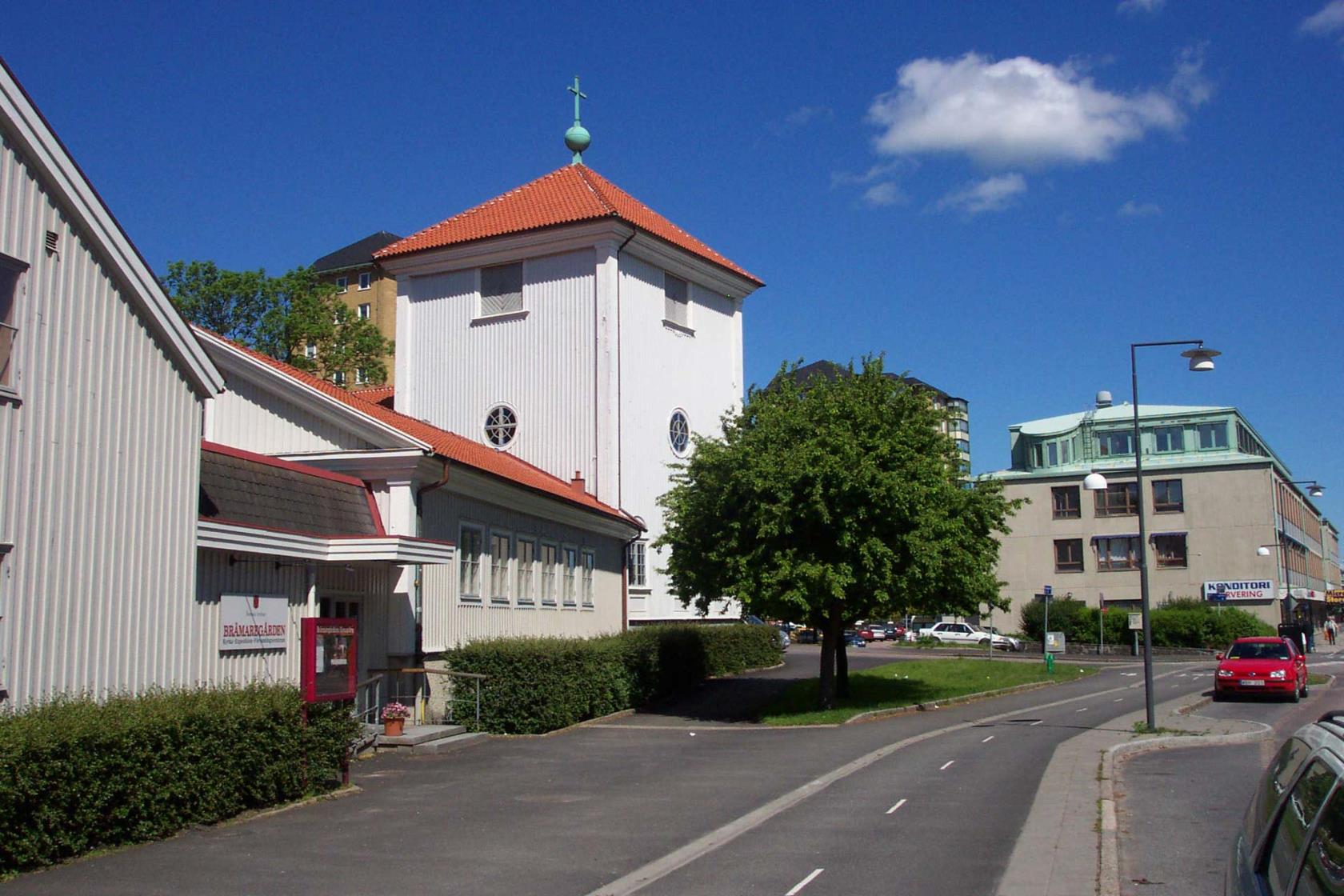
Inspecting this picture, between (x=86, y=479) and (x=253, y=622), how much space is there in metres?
3.28

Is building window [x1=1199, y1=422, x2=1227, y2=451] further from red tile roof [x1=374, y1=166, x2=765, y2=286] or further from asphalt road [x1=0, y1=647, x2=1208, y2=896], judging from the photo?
asphalt road [x1=0, y1=647, x2=1208, y2=896]

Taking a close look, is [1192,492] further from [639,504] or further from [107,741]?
[107,741]

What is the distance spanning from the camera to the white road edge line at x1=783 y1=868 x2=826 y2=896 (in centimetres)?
→ 916

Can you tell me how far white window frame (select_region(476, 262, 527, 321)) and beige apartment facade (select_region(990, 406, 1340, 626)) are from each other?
37522mm

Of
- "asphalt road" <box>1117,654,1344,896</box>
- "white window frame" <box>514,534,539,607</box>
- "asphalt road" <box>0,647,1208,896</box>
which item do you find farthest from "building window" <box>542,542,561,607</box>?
"asphalt road" <box>1117,654,1344,896</box>

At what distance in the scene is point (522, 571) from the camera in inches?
1037

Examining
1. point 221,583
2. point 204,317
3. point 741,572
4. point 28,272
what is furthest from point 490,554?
point 204,317

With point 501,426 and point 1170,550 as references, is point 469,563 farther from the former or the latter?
point 1170,550

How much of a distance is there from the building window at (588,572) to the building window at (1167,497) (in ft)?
159

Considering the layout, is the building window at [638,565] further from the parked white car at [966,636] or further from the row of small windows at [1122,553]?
the row of small windows at [1122,553]

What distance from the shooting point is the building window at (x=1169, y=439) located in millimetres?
74062

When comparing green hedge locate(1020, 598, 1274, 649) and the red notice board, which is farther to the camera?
green hedge locate(1020, 598, 1274, 649)

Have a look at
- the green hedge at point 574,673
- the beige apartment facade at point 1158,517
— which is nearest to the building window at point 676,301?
the green hedge at point 574,673

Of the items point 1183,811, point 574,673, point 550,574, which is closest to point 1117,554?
point 550,574
